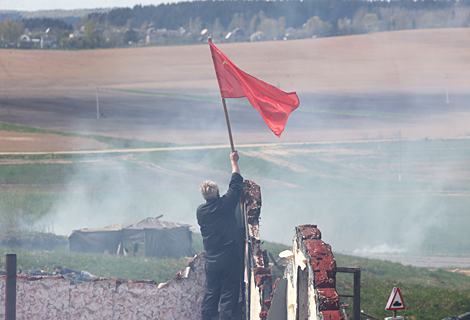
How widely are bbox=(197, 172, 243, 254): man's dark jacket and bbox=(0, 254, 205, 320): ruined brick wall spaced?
706 millimetres

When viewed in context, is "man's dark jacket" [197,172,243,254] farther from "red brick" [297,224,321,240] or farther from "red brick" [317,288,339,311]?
"red brick" [317,288,339,311]

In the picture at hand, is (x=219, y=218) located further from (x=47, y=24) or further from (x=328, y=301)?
(x=47, y=24)

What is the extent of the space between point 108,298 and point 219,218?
73.1 inches

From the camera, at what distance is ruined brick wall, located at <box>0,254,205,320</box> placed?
6801 mm

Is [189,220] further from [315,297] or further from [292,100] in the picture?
[315,297]

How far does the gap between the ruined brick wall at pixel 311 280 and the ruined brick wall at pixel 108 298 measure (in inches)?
63.1

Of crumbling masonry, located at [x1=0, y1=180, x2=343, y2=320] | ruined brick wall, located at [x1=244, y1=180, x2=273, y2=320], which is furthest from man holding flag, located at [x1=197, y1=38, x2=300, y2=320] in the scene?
crumbling masonry, located at [x1=0, y1=180, x2=343, y2=320]

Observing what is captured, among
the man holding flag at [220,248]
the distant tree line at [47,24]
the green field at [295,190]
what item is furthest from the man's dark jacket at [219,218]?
the distant tree line at [47,24]

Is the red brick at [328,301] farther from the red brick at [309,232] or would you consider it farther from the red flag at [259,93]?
the red flag at [259,93]

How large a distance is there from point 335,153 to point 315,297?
41228 mm

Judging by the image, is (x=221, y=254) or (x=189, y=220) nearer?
(x=221, y=254)

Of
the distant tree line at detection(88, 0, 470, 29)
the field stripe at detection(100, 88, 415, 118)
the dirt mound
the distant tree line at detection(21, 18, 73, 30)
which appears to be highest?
the distant tree line at detection(88, 0, 470, 29)

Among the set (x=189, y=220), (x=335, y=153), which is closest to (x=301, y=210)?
(x=189, y=220)

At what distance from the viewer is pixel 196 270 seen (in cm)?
684
